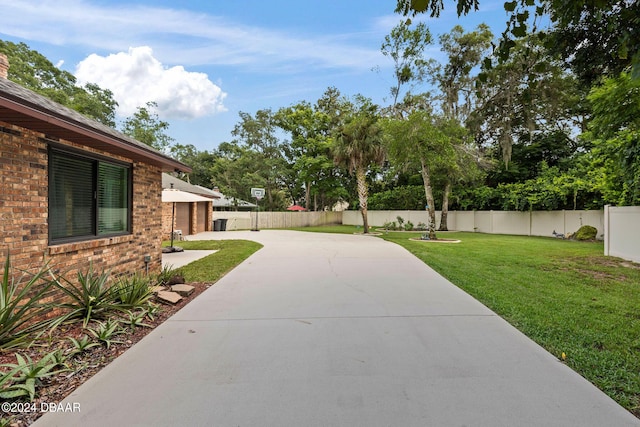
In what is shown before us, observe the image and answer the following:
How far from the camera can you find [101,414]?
94.3 inches

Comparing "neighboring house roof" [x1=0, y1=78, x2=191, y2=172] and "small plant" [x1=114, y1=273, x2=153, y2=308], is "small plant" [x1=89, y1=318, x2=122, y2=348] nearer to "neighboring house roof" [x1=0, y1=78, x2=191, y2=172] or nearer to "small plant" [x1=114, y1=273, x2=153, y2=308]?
"small plant" [x1=114, y1=273, x2=153, y2=308]

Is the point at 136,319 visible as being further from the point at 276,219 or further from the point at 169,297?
the point at 276,219

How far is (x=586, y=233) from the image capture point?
17.3 m

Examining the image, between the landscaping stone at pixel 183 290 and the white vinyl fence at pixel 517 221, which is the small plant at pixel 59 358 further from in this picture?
the white vinyl fence at pixel 517 221

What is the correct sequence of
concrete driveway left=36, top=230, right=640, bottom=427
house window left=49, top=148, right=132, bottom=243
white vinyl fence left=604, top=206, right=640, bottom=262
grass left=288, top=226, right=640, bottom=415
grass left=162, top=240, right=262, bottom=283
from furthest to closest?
white vinyl fence left=604, top=206, right=640, bottom=262 < grass left=162, top=240, right=262, bottom=283 < house window left=49, top=148, right=132, bottom=243 < grass left=288, top=226, right=640, bottom=415 < concrete driveway left=36, top=230, right=640, bottom=427

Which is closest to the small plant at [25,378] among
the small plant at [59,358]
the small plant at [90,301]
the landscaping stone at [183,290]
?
Result: the small plant at [59,358]

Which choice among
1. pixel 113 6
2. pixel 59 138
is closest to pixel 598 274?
pixel 59 138

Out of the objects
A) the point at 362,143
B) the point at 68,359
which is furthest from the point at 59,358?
the point at 362,143

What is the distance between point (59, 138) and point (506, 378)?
233 inches

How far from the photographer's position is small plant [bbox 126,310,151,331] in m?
4.19

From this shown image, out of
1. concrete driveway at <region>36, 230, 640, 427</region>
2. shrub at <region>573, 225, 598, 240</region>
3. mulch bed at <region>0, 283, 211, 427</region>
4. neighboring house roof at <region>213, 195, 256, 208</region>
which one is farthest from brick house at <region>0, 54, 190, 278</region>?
neighboring house roof at <region>213, 195, 256, 208</region>

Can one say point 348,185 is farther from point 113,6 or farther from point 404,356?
point 404,356

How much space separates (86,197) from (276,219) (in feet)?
75.2

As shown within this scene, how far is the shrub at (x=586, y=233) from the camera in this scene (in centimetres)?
1720
